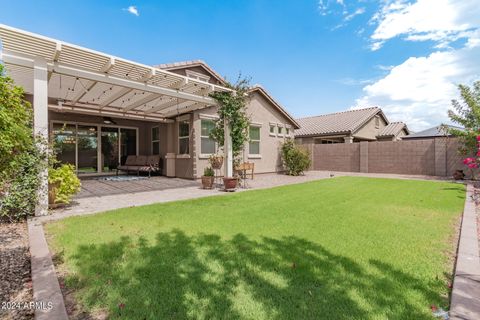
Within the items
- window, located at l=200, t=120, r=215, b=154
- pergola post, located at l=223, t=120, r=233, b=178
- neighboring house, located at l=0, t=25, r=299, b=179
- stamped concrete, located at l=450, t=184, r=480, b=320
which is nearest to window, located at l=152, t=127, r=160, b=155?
neighboring house, located at l=0, t=25, r=299, b=179

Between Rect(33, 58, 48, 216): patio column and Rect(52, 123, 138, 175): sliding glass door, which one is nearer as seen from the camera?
Rect(33, 58, 48, 216): patio column

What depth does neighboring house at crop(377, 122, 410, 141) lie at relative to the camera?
23656 mm

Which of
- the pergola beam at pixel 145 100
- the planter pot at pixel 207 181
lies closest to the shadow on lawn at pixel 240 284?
the planter pot at pixel 207 181

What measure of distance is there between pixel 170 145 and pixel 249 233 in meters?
10.1

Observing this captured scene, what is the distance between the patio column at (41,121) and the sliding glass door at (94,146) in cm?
814

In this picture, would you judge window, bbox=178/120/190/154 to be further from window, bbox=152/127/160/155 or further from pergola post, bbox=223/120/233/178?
pergola post, bbox=223/120/233/178

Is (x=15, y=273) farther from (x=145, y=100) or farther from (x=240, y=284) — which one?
(x=145, y=100)

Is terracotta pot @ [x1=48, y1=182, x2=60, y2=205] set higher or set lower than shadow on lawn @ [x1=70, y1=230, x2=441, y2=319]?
higher

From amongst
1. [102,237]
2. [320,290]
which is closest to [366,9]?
A: [320,290]

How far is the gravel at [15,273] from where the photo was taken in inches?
84.6

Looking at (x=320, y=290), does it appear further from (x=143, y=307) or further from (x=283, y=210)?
(x=283, y=210)

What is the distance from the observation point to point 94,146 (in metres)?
13.7

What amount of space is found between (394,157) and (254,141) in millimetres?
9611

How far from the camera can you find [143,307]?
6.90 ft
